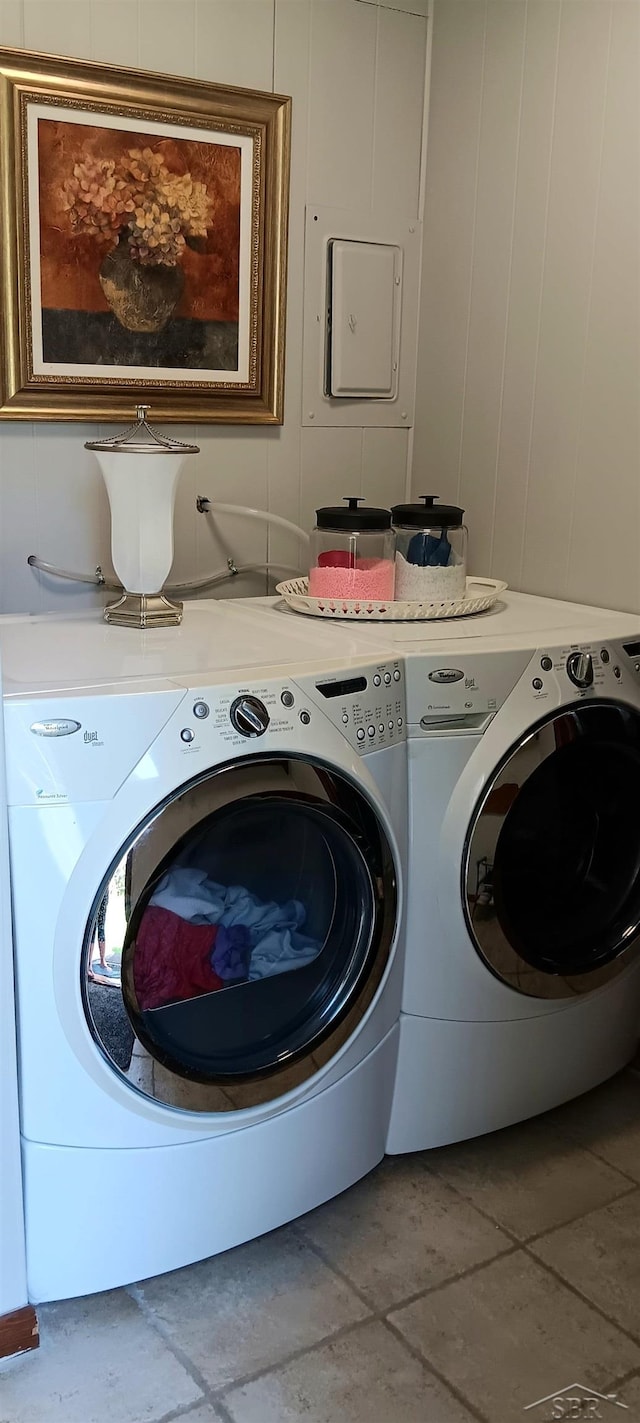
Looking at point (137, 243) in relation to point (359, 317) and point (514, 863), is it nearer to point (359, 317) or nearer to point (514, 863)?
point (359, 317)

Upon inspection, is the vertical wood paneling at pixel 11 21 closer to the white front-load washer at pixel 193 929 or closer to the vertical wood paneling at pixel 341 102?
the vertical wood paneling at pixel 341 102

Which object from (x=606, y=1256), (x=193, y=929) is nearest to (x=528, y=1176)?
(x=606, y=1256)

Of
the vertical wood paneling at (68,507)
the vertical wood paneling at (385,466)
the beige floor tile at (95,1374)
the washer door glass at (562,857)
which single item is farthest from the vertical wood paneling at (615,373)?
the beige floor tile at (95,1374)

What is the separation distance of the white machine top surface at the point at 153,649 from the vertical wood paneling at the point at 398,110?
1.04 metres

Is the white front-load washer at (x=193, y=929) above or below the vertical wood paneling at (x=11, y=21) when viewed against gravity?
below

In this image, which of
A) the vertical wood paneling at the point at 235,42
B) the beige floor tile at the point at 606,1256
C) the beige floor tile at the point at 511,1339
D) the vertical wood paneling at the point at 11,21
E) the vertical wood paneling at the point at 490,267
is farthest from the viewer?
the vertical wood paneling at the point at 490,267

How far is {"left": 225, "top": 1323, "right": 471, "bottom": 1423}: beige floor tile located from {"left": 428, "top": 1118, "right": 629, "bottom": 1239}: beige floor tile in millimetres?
332

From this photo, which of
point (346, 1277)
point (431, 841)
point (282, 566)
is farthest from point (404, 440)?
point (346, 1277)

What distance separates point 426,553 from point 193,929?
81 cm

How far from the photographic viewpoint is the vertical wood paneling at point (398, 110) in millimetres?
2334

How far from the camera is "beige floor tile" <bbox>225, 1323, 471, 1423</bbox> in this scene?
4.68 ft

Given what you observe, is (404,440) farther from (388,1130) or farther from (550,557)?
(388,1130)

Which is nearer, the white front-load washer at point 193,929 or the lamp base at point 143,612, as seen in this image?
the white front-load washer at point 193,929

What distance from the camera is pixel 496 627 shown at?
75.8 inches
